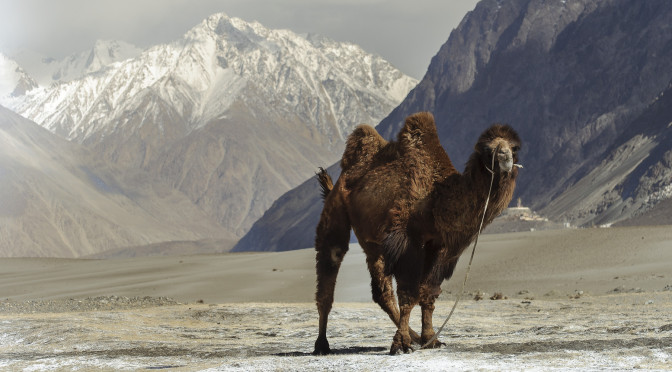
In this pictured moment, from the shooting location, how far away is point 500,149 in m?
9.44

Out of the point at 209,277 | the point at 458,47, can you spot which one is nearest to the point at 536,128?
the point at 458,47

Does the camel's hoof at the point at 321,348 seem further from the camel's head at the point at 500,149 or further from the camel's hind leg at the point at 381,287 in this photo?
the camel's head at the point at 500,149

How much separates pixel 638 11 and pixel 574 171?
31462mm

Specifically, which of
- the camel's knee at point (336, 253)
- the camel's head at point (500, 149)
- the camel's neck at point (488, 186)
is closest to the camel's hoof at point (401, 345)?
the camel's neck at point (488, 186)

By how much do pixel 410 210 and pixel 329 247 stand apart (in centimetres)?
178

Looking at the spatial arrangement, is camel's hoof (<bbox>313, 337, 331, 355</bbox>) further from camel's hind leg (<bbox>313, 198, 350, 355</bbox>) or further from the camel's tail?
the camel's tail

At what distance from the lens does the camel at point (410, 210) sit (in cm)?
977

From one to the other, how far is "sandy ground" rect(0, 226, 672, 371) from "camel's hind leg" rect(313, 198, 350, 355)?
694 millimetres

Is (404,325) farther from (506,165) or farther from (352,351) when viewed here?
(506,165)

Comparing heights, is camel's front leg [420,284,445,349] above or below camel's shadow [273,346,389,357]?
above

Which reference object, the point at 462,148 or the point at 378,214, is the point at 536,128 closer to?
the point at 462,148

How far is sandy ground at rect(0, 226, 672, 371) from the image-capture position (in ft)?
31.5

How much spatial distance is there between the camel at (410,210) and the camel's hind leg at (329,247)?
0.04 ft

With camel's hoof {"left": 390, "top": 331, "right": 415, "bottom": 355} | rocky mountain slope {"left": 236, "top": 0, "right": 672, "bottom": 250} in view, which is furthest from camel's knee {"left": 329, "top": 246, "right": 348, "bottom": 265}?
rocky mountain slope {"left": 236, "top": 0, "right": 672, "bottom": 250}
